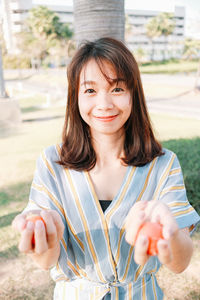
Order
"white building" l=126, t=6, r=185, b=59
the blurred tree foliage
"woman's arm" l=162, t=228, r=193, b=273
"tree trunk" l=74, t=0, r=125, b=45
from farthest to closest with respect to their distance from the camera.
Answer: "white building" l=126, t=6, r=185, b=59
the blurred tree foliage
"tree trunk" l=74, t=0, r=125, b=45
"woman's arm" l=162, t=228, r=193, b=273

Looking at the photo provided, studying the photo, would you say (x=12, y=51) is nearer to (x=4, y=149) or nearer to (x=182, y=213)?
(x=4, y=149)

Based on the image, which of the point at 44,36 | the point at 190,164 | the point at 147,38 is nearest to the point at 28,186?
the point at 190,164

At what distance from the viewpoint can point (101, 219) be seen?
1.34 m

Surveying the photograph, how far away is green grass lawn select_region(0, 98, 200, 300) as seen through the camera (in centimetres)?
285

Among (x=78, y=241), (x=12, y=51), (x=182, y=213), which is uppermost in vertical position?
(x=182, y=213)

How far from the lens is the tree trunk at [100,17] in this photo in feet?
10.7

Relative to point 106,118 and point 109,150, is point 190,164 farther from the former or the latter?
point 106,118

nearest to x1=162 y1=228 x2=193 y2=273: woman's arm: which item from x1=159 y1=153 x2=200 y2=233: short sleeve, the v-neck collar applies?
x1=159 y1=153 x2=200 y2=233: short sleeve

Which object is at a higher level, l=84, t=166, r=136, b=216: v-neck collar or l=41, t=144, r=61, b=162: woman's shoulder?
l=41, t=144, r=61, b=162: woman's shoulder

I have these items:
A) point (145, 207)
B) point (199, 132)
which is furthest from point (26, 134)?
point (145, 207)

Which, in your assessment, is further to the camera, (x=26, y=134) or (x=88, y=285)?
(x=26, y=134)

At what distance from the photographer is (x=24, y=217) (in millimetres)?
1081

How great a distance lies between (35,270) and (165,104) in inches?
529

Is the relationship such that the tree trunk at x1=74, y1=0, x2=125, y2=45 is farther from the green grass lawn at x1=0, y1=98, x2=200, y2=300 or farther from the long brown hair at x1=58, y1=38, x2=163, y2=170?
the green grass lawn at x1=0, y1=98, x2=200, y2=300
